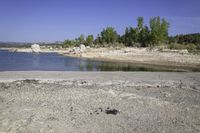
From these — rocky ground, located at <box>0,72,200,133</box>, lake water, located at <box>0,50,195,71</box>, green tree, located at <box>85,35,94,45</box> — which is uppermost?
green tree, located at <box>85,35,94,45</box>

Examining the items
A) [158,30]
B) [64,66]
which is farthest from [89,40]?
[64,66]

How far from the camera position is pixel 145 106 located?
443 inches

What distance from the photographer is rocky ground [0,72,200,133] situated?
8500mm

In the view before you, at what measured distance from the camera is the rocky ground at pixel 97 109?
8500 mm

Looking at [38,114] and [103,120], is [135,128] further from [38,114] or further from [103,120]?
[38,114]

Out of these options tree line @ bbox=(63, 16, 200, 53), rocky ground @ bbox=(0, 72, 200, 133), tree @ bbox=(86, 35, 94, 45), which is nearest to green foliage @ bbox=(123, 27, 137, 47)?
tree line @ bbox=(63, 16, 200, 53)

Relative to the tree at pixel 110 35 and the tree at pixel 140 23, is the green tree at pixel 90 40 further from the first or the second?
the tree at pixel 140 23

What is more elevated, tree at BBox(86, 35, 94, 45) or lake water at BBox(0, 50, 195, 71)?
tree at BBox(86, 35, 94, 45)

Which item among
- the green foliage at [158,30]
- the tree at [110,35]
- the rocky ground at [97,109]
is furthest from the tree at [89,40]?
the rocky ground at [97,109]

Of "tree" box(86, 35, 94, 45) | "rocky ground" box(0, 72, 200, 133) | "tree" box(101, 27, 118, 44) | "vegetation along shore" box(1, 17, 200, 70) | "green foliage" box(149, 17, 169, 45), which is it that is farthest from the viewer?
"tree" box(86, 35, 94, 45)

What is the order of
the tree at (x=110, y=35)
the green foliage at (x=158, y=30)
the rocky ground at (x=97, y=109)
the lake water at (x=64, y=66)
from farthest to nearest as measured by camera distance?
the tree at (x=110, y=35) < the green foliage at (x=158, y=30) < the lake water at (x=64, y=66) < the rocky ground at (x=97, y=109)

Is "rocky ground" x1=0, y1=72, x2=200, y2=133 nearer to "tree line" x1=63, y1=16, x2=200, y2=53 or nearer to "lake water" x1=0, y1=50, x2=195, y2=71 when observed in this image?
"lake water" x1=0, y1=50, x2=195, y2=71

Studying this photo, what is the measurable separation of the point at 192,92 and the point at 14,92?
10.5 m

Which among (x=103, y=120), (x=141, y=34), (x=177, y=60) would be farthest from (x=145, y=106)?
(x=141, y=34)
